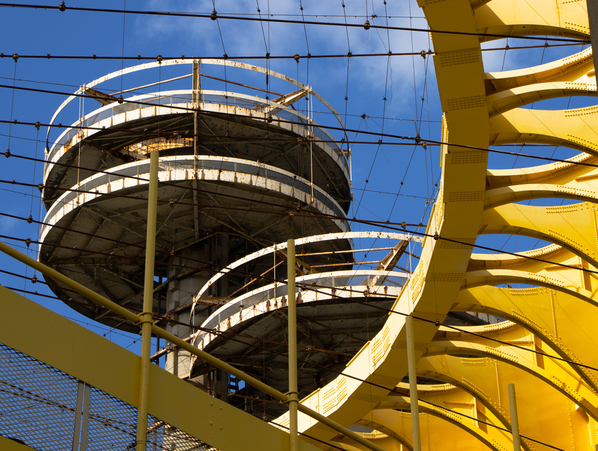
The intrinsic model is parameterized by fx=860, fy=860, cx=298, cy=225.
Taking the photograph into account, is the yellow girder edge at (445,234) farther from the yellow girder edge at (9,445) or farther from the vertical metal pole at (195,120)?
the vertical metal pole at (195,120)

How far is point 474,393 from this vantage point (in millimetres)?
21484

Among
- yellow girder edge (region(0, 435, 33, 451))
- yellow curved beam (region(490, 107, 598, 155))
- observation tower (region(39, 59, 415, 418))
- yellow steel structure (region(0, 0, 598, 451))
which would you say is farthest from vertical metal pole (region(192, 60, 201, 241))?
yellow girder edge (region(0, 435, 33, 451))

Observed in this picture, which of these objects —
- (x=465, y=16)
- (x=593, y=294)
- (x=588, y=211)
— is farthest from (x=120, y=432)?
(x=593, y=294)

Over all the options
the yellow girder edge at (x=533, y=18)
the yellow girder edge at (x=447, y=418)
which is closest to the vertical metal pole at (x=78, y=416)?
the yellow girder edge at (x=533, y=18)

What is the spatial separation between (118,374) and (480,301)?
11897 mm

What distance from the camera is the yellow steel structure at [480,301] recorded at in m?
8.18

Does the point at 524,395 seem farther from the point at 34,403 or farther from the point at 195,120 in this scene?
the point at 34,403

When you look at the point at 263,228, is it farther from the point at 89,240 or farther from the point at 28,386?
the point at 28,386

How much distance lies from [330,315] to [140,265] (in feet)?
41.0

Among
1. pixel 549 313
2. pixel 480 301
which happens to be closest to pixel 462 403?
pixel 549 313

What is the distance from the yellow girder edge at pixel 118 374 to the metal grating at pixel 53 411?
81 mm

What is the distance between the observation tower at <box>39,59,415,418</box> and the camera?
28359 mm

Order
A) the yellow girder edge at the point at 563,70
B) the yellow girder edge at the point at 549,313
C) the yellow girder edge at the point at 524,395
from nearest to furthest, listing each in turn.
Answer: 1. the yellow girder edge at the point at 563,70
2. the yellow girder edge at the point at 549,313
3. the yellow girder edge at the point at 524,395

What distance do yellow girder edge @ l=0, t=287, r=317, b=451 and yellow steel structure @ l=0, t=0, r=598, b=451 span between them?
0.01 metres
